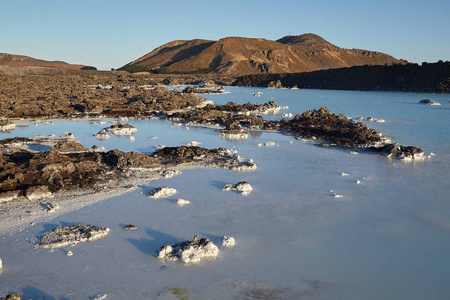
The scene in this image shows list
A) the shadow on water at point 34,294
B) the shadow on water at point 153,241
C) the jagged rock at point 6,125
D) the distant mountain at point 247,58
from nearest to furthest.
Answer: the shadow on water at point 34,294 < the shadow on water at point 153,241 < the jagged rock at point 6,125 < the distant mountain at point 247,58

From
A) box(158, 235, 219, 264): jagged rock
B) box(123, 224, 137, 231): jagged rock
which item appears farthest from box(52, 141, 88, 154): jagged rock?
box(158, 235, 219, 264): jagged rock

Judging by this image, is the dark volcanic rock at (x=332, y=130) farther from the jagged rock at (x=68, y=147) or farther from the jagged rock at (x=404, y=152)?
the jagged rock at (x=68, y=147)

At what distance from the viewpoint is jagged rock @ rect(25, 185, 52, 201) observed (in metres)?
7.30

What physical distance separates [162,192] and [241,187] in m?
1.60

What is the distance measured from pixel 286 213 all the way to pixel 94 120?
49.8 feet

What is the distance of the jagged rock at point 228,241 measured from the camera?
5.46m

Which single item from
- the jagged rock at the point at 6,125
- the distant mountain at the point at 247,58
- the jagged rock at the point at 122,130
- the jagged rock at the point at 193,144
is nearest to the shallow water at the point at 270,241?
the jagged rock at the point at 193,144

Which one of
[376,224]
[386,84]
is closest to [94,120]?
[376,224]

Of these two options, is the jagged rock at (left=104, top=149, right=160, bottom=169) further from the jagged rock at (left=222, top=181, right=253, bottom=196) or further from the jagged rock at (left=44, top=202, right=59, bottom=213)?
the jagged rock at (left=44, top=202, right=59, bottom=213)

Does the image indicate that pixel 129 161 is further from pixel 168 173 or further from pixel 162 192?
pixel 162 192

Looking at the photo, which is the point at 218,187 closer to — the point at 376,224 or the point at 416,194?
the point at 376,224

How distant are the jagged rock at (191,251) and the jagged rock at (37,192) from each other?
3.44m

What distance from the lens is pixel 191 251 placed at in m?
5.07

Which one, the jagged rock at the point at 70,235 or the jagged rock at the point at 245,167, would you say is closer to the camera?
the jagged rock at the point at 70,235
